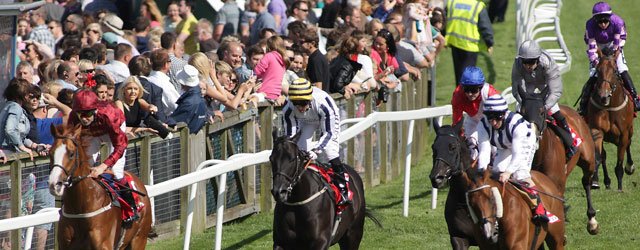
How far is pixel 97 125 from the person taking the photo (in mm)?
9320

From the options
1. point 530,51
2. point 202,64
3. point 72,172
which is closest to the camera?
point 72,172

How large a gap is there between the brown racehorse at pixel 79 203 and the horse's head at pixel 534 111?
3.81 metres

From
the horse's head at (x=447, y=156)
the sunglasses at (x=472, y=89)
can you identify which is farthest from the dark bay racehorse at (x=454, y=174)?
the sunglasses at (x=472, y=89)

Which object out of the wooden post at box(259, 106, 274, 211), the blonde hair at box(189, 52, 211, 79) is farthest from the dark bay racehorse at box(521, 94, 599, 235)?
the blonde hair at box(189, 52, 211, 79)

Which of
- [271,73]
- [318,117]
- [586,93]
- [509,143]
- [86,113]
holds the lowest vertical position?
[586,93]

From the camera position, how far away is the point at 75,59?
44.0ft

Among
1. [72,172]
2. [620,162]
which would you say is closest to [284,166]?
[72,172]

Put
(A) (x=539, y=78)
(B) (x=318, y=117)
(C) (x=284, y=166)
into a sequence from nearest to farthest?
1. (C) (x=284, y=166)
2. (B) (x=318, y=117)
3. (A) (x=539, y=78)

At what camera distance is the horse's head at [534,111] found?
11898 mm

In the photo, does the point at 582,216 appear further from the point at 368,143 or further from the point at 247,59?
the point at 247,59

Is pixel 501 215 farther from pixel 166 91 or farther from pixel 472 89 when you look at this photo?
pixel 166 91

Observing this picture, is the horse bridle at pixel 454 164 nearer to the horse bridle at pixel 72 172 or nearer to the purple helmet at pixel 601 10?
the horse bridle at pixel 72 172

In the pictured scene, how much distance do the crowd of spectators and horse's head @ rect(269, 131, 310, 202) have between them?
6.12 feet

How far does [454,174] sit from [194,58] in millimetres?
4350
